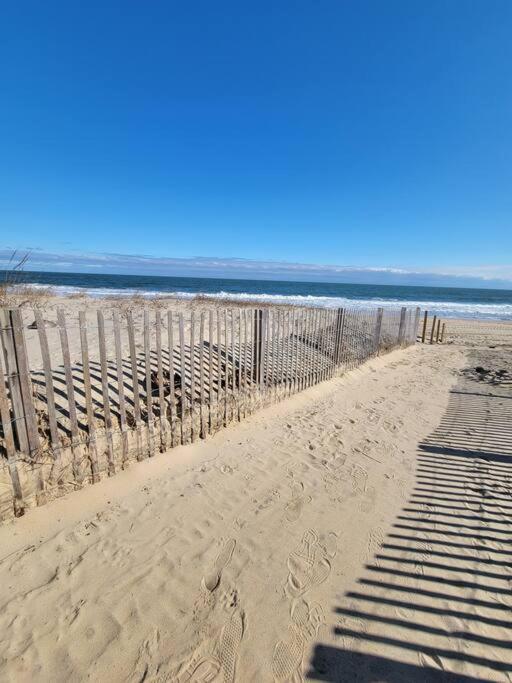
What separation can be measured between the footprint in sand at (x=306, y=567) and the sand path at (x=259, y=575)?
0.01 meters

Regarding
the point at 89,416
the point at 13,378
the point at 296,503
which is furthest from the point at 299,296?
the point at 13,378

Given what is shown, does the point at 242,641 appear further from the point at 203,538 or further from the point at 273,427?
the point at 273,427

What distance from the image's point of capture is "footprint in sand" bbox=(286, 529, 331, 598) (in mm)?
2656

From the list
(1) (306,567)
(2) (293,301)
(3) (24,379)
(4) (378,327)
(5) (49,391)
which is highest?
(3) (24,379)

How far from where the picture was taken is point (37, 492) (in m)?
3.23

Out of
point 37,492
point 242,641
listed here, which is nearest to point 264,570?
point 242,641

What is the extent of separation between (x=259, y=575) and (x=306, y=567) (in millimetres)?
430

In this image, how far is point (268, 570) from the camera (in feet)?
9.20

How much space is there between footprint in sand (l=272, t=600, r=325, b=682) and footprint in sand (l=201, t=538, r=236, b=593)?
665 millimetres

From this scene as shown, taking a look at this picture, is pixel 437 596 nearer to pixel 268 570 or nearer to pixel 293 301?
pixel 268 570

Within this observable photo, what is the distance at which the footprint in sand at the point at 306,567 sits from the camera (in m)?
2.66

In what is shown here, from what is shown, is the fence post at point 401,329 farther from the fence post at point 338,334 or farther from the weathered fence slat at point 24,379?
the weathered fence slat at point 24,379

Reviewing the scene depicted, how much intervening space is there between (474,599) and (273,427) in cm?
353

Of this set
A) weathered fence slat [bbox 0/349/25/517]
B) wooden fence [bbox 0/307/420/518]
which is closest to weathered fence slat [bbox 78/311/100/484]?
wooden fence [bbox 0/307/420/518]
